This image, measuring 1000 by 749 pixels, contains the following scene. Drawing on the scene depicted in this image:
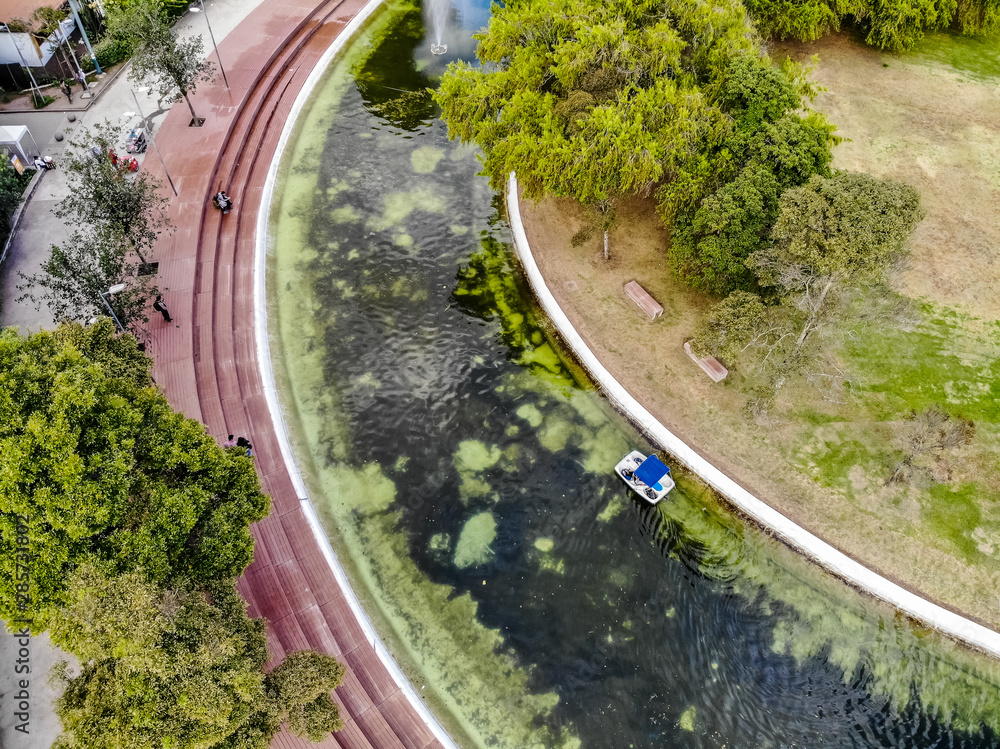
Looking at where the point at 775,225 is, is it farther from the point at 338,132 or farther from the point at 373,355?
the point at 338,132

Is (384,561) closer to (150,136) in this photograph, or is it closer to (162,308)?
(162,308)

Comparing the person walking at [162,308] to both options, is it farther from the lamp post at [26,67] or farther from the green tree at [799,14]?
the green tree at [799,14]

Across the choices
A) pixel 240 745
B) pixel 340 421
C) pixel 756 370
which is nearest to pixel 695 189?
pixel 756 370

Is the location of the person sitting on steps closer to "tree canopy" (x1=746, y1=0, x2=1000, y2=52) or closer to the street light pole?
the street light pole

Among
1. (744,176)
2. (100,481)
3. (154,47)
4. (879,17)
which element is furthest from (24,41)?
(879,17)

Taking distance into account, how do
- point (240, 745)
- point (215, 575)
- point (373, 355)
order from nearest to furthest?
point (240, 745)
point (215, 575)
point (373, 355)

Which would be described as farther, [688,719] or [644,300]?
[644,300]
